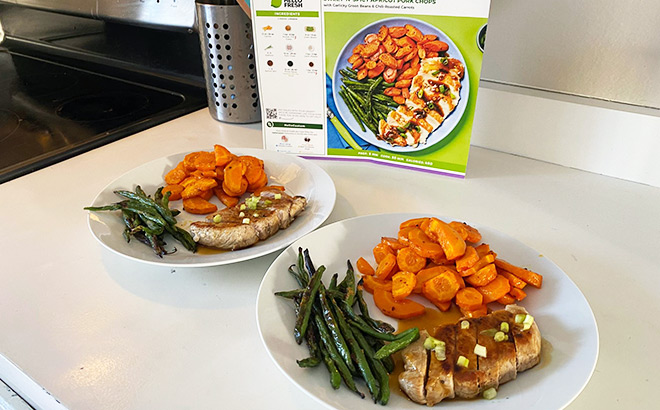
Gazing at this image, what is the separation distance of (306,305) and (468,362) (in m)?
0.27

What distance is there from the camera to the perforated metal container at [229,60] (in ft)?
4.87

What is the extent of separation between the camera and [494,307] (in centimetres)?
87

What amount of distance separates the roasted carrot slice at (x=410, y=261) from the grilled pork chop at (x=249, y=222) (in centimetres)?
28

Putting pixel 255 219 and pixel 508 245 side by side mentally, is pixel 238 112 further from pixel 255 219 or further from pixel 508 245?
pixel 508 245

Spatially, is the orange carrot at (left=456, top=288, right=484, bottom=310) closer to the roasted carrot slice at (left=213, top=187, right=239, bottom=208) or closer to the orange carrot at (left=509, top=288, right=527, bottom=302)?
the orange carrot at (left=509, top=288, right=527, bottom=302)

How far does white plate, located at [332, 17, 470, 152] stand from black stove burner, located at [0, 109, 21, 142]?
115 centimetres

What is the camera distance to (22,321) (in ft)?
2.87

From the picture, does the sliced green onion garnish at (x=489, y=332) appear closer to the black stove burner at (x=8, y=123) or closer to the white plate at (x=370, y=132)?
the white plate at (x=370, y=132)

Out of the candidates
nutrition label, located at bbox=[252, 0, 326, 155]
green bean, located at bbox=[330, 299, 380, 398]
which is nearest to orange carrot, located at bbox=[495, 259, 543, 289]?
green bean, located at bbox=[330, 299, 380, 398]

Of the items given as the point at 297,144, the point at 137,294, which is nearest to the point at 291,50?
the point at 297,144

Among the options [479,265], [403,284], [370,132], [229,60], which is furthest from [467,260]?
[229,60]

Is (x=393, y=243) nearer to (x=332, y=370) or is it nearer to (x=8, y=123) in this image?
(x=332, y=370)

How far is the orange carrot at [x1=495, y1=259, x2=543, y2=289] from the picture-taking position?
85 centimetres

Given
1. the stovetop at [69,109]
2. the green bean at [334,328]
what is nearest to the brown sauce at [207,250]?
the green bean at [334,328]
